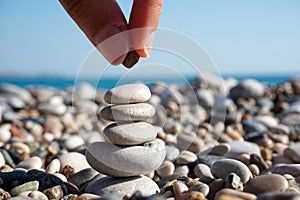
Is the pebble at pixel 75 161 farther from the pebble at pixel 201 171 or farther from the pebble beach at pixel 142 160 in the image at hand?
the pebble at pixel 201 171

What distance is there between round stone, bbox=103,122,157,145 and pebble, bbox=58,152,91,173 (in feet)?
2.73

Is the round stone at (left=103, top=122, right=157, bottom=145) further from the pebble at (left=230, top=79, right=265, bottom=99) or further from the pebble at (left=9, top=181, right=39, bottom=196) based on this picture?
the pebble at (left=230, top=79, right=265, bottom=99)

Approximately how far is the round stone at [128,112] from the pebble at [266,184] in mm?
793

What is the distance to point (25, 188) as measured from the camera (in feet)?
8.65

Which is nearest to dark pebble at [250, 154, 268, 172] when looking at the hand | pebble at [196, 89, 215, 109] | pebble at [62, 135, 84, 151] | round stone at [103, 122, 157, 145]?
round stone at [103, 122, 157, 145]

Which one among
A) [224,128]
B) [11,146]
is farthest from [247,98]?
[11,146]

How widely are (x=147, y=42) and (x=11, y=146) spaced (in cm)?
268

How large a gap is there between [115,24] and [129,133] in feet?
3.00

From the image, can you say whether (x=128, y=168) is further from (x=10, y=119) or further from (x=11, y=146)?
(x=10, y=119)

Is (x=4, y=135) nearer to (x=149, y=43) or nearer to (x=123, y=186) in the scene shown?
(x=123, y=186)

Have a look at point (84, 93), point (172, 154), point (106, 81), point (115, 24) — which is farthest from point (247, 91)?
point (106, 81)

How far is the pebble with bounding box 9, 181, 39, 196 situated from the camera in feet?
8.54

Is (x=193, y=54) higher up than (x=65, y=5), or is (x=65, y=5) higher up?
(x=65, y=5)

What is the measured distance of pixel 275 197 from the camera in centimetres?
186
